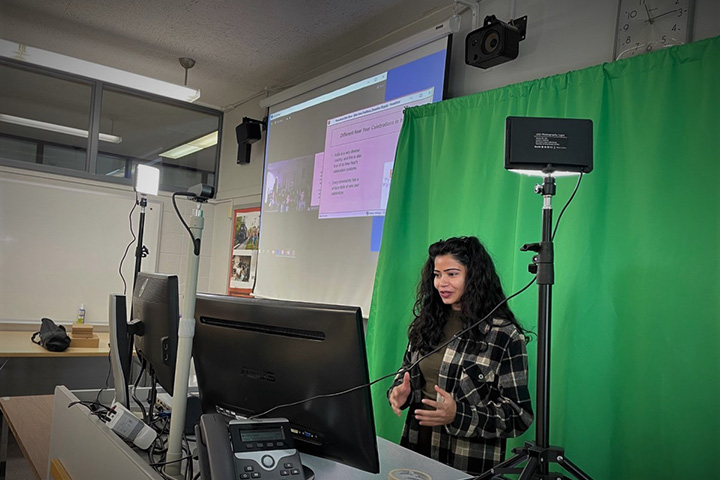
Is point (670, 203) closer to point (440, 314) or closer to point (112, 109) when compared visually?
point (440, 314)

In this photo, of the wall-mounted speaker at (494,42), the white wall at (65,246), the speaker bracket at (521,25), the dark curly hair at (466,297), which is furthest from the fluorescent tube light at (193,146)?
the dark curly hair at (466,297)

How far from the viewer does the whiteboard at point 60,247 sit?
A: 4.41 meters

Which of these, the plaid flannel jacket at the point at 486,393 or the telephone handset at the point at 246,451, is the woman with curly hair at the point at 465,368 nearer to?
the plaid flannel jacket at the point at 486,393

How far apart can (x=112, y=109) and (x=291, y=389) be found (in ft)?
14.9

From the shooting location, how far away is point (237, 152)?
5.17 m

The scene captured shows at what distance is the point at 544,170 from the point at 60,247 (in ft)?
14.2

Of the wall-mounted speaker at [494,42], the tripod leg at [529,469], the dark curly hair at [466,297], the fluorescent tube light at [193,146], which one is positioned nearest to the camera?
the tripod leg at [529,469]

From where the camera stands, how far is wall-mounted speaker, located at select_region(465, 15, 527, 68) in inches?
107

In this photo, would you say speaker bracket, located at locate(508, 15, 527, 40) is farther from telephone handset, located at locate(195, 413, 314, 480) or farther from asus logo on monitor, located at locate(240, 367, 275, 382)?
telephone handset, located at locate(195, 413, 314, 480)

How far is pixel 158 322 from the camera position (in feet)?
5.03

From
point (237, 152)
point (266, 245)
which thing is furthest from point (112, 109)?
point (266, 245)

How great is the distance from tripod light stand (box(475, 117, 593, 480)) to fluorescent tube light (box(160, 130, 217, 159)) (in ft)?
14.5

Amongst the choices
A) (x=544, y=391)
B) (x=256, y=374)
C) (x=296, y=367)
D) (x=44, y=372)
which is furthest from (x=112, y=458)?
(x=44, y=372)

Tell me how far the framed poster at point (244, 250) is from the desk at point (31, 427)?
2315 mm
